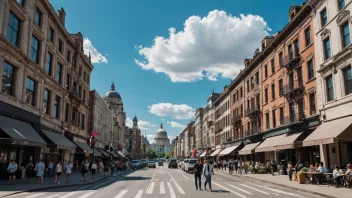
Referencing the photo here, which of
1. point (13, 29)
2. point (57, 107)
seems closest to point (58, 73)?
point (57, 107)

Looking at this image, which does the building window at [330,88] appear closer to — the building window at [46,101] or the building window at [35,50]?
the building window at [35,50]

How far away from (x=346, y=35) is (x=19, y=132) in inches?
1024

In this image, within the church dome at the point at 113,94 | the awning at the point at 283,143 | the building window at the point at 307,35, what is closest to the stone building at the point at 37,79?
the awning at the point at 283,143

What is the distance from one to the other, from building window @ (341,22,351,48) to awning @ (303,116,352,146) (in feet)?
19.2

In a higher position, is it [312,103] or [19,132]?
[312,103]

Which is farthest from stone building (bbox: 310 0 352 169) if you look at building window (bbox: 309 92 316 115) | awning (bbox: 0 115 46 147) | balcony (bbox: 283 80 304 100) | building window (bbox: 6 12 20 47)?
building window (bbox: 6 12 20 47)

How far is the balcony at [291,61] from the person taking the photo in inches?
1294

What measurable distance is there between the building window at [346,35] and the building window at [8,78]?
26.3 meters

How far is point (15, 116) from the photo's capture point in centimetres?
2542

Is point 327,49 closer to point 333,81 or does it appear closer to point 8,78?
point 333,81

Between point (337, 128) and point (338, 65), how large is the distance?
5416 millimetres

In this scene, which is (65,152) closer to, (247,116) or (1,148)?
(1,148)

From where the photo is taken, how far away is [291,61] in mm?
33250

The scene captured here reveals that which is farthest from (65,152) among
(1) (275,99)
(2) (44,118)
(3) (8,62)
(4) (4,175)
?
(1) (275,99)
